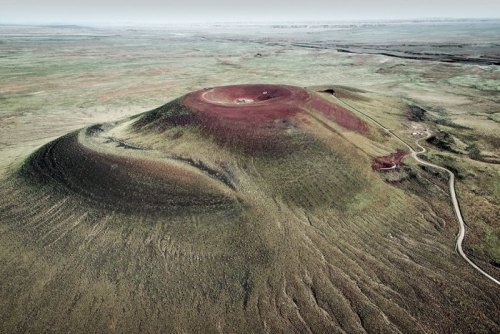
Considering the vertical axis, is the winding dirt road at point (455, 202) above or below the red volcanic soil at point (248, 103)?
below

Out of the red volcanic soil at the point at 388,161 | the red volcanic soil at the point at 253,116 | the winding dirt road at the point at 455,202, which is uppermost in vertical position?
the red volcanic soil at the point at 253,116

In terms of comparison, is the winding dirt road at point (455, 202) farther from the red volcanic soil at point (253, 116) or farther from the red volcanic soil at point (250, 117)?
the red volcanic soil at point (250, 117)

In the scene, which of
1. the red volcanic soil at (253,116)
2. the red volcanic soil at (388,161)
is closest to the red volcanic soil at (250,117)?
the red volcanic soil at (253,116)

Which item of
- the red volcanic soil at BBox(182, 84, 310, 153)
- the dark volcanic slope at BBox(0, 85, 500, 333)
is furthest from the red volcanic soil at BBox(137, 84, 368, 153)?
the dark volcanic slope at BBox(0, 85, 500, 333)

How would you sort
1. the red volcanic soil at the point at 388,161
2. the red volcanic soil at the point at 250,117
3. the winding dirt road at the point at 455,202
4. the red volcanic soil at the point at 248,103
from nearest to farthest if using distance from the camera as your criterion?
the winding dirt road at the point at 455,202, the red volcanic soil at the point at 250,117, the red volcanic soil at the point at 388,161, the red volcanic soil at the point at 248,103

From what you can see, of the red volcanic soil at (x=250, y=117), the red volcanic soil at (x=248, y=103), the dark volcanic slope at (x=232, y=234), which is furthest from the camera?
the red volcanic soil at (x=248, y=103)

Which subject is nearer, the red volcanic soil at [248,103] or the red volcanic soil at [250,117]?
the red volcanic soil at [250,117]

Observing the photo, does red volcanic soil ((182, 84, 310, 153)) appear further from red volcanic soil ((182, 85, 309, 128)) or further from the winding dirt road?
the winding dirt road

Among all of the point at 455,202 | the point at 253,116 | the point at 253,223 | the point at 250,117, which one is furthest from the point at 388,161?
the point at 253,223
